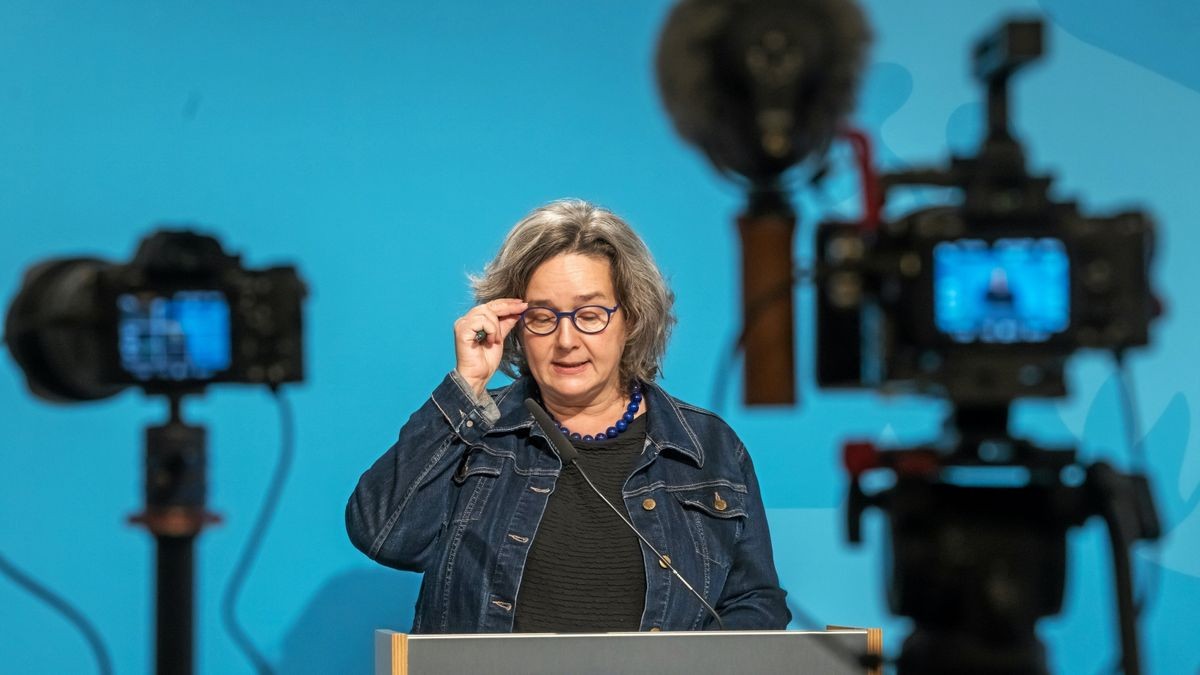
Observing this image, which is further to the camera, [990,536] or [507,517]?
[507,517]

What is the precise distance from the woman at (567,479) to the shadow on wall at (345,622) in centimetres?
68

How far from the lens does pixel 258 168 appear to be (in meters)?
2.74

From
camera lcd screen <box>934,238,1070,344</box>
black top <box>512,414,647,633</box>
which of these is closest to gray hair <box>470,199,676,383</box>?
black top <box>512,414,647,633</box>

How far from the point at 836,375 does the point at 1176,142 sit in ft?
7.48

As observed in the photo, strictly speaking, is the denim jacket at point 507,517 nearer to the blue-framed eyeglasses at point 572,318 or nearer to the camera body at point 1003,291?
the blue-framed eyeglasses at point 572,318

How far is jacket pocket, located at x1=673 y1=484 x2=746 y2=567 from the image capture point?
83.4 inches

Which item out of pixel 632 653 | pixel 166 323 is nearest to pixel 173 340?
pixel 166 323

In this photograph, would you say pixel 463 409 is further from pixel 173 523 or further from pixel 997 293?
pixel 997 293

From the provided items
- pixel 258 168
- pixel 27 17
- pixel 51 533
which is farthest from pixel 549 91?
pixel 51 533

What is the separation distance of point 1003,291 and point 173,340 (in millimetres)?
656

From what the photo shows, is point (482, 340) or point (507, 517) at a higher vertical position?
point (482, 340)

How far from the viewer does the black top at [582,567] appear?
2.01m

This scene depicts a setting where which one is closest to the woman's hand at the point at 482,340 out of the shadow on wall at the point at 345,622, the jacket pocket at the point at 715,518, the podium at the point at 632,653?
the jacket pocket at the point at 715,518

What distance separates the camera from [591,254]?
86.7 inches
